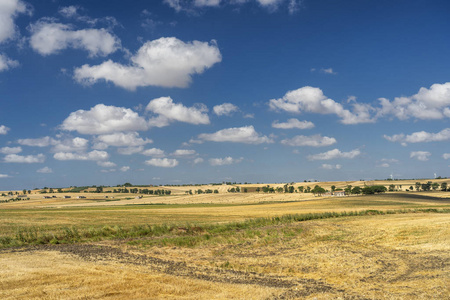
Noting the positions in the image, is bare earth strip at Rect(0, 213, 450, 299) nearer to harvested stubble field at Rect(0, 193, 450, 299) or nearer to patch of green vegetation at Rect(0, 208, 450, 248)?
harvested stubble field at Rect(0, 193, 450, 299)

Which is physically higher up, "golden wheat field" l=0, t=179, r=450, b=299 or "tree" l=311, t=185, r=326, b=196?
"golden wheat field" l=0, t=179, r=450, b=299

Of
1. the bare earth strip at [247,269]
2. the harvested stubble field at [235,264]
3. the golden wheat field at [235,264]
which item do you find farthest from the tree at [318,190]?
the bare earth strip at [247,269]

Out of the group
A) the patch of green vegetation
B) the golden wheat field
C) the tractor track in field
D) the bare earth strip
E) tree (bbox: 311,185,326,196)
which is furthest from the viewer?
tree (bbox: 311,185,326,196)

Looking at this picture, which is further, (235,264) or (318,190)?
(318,190)

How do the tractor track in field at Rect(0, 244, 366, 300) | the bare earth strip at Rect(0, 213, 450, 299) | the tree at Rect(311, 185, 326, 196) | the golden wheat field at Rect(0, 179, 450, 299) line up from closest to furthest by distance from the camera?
the bare earth strip at Rect(0, 213, 450, 299) < the golden wheat field at Rect(0, 179, 450, 299) < the tractor track in field at Rect(0, 244, 366, 300) < the tree at Rect(311, 185, 326, 196)

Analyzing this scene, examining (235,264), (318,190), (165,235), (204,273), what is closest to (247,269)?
(235,264)

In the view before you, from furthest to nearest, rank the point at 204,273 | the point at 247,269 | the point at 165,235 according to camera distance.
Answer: the point at 165,235, the point at 247,269, the point at 204,273

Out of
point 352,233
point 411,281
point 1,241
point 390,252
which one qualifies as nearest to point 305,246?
point 390,252

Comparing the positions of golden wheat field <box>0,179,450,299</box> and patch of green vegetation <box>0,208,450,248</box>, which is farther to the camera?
patch of green vegetation <box>0,208,450,248</box>

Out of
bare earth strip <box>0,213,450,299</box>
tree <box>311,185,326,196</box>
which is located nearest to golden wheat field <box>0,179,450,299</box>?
bare earth strip <box>0,213,450,299</box>

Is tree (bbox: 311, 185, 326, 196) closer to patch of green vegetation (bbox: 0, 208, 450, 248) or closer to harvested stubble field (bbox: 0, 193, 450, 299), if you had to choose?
patch of green vegetation (bbox: 0, 208, 450, 248)

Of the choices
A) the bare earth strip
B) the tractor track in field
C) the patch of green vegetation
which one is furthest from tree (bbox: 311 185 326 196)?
the tractor track in field

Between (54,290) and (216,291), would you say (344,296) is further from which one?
(54,290)

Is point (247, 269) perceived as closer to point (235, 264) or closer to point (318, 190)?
point (235, 264)
